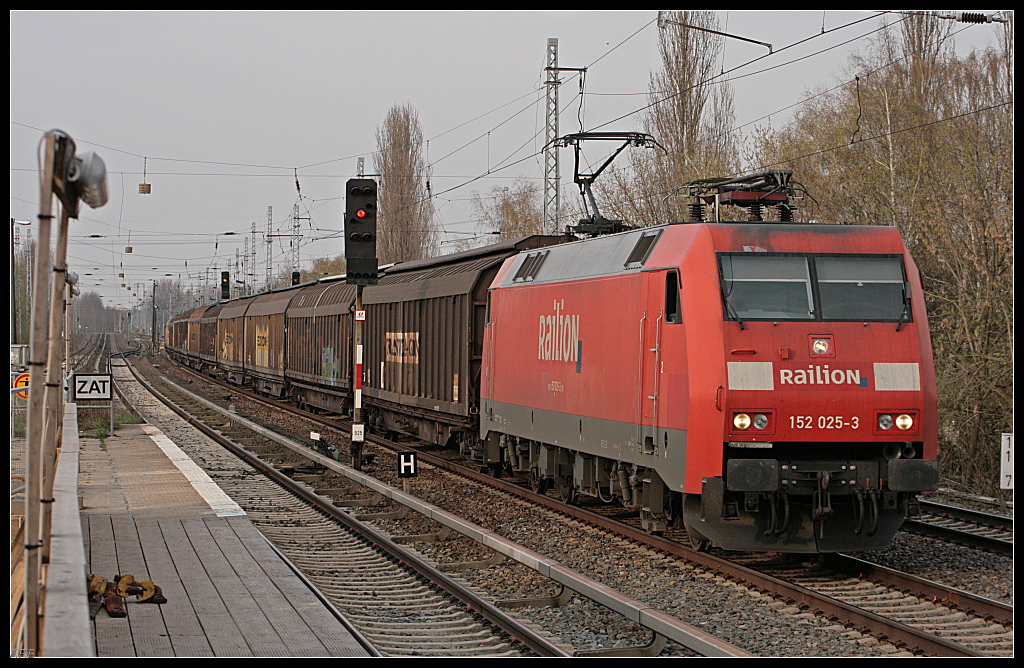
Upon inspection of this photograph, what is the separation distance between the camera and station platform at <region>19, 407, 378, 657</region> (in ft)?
21.3

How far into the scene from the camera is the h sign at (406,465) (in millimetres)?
14570

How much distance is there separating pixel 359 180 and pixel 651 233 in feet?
23.2

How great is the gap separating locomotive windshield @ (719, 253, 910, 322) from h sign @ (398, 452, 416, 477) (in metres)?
6.89

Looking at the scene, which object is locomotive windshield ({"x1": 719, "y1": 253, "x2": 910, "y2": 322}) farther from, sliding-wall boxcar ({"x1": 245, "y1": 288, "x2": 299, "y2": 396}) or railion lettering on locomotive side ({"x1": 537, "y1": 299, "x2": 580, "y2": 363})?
sliding-wall boxcar ({"x1": 245, "y1": 288, "x2": 299, "y2": 396})

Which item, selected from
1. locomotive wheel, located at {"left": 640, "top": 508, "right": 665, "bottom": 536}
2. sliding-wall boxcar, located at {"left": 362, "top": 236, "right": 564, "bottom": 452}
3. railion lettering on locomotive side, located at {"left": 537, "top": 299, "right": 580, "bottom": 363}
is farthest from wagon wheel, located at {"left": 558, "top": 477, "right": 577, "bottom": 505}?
sliding-wall boxcar, located at {"left": 362, "top": 236, "right": 564, "bottom": 452}

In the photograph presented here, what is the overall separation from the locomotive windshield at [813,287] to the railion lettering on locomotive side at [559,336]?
2.84m

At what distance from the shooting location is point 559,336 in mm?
12336

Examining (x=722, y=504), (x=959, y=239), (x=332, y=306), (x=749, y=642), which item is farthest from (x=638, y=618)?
(x=332, y=306)

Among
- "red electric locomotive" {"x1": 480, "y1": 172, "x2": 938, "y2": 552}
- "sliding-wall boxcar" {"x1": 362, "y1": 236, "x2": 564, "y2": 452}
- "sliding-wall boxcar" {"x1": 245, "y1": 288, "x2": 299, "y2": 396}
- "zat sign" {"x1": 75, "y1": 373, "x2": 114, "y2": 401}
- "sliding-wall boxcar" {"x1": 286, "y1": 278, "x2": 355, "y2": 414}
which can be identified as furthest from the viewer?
"sliding-wall boxcar" {"x1": 245, "y1": 288, "x2": 299, "y2": 396}

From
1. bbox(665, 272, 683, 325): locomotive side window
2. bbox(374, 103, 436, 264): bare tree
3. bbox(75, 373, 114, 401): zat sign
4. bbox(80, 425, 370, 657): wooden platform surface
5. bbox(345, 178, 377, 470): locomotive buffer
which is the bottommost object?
bbox(80, 425, 370, 657): wooden platform surface

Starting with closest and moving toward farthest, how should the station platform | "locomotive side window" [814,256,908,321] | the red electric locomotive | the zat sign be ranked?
1. the station platform
2. the red electric locomotive
3. "locomotive side window" [814,256,908,321]
4. the zat sign

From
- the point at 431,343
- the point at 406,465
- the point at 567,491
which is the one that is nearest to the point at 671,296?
the point at 567,491

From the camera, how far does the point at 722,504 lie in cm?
886

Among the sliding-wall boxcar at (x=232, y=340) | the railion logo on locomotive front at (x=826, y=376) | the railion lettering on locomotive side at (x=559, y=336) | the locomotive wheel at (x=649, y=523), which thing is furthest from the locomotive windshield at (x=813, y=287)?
the sliding-wall boxcar at (x=232, y=340)
